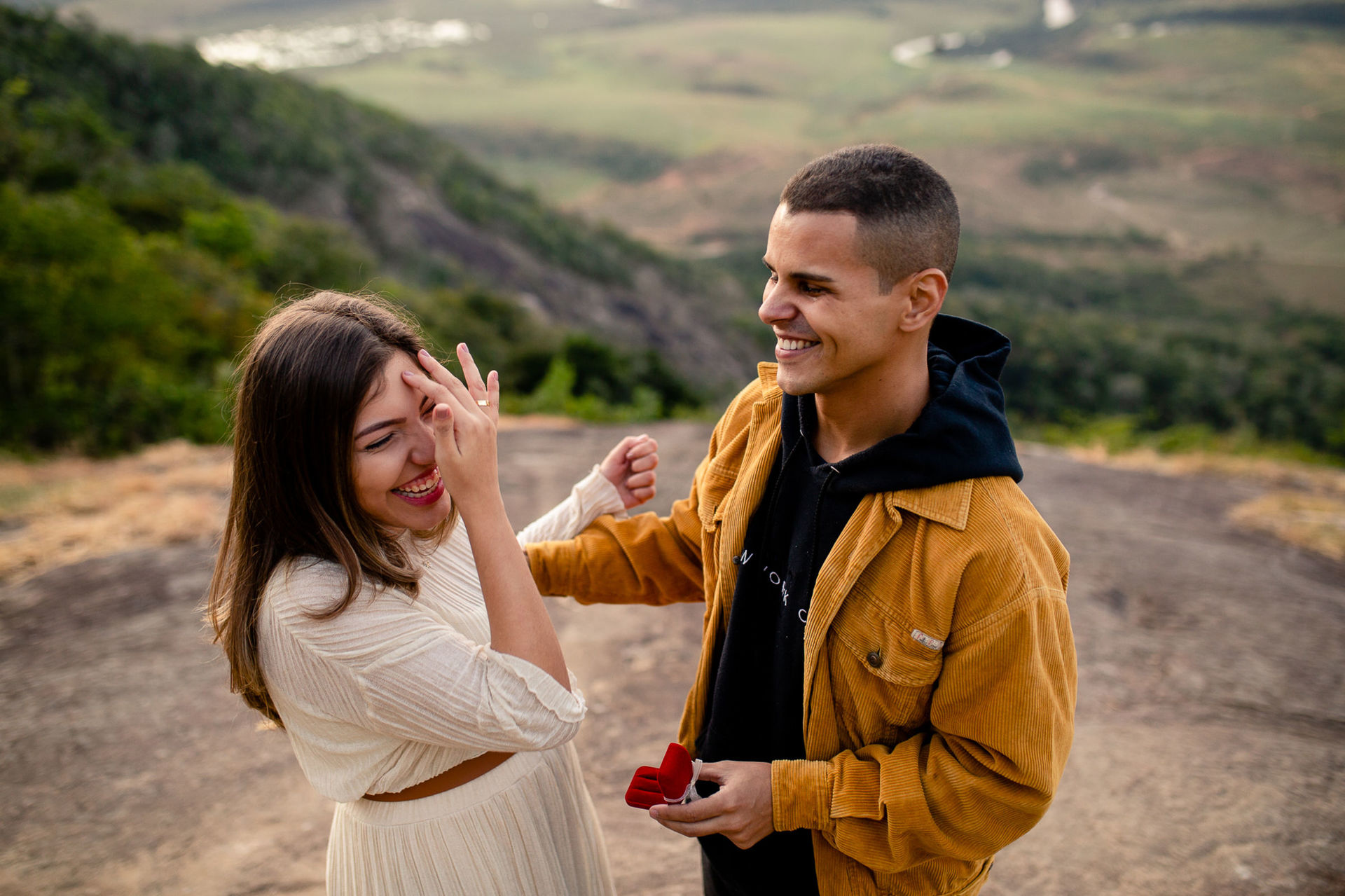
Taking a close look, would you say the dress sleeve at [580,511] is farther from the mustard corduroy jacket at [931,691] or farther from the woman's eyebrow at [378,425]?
the mustard corduroy jacket at [931,691]

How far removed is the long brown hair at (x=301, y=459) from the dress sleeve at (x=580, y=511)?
2.16 feet

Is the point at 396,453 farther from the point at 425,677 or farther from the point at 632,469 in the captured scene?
the point at 632,469

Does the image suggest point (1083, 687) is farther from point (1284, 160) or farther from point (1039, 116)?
point (1039, 116)

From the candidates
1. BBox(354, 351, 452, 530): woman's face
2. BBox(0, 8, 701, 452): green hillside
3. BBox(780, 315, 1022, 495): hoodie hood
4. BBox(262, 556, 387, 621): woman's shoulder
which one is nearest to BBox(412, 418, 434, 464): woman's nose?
BBox(354, 351, 452, 530): woman's face

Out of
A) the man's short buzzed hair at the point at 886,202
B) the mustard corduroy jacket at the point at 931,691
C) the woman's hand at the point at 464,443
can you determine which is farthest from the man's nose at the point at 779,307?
the woman's hand at the point at 464,443

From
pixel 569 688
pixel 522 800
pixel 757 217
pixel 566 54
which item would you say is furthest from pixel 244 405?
pixel 566 54

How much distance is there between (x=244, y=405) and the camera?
161 cm

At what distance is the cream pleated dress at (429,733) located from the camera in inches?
57.6

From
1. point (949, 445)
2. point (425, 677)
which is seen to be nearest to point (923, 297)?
point (949, 445)

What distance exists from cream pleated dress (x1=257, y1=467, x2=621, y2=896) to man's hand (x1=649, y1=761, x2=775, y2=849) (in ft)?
0.88

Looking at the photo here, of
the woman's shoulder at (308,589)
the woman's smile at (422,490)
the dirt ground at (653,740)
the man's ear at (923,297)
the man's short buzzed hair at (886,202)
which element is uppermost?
the man's short buzzed hair at (886,202)

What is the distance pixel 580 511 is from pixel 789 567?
0.76 m

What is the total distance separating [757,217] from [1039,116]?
181 feet

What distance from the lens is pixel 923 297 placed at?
63.1 inches
